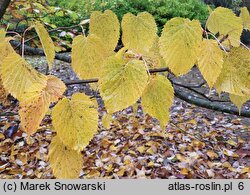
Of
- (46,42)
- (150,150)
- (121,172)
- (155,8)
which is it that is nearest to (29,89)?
(46,42)

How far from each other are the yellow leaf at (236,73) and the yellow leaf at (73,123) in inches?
5.8

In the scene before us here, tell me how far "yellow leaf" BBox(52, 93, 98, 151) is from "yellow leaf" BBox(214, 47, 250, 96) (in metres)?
0.15

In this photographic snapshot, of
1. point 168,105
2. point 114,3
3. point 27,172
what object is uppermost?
point 168,105

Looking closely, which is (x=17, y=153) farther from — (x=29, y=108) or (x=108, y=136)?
(x=29, y=108)

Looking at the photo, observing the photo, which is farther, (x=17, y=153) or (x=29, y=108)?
(x=17, y=153)

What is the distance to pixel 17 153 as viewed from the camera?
119 inches

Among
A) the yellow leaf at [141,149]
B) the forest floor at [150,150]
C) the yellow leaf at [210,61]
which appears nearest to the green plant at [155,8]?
the forest floor at [150,150]

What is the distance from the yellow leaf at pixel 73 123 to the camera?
12.6 inches

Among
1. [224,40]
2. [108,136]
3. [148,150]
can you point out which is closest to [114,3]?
[108,136]

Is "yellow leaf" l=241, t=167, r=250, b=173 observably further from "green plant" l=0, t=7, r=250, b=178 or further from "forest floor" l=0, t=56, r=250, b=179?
"green plant" l=0, t=7, r=250, b=178

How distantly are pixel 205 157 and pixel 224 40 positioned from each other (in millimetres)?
2576

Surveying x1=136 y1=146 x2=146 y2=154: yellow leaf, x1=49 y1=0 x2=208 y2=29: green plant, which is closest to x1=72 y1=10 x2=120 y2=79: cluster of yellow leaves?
x1=136 y1=146 x2=146 y2=154: yellow leaf

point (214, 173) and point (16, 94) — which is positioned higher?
point (16, 94)

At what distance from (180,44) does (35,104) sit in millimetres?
161
